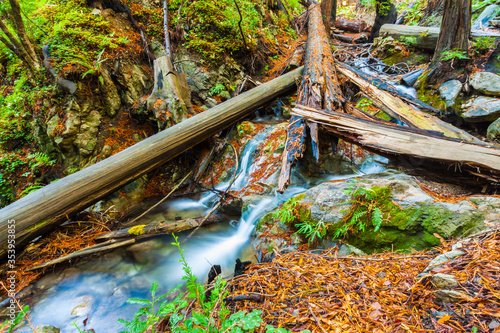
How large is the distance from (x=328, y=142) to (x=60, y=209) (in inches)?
188

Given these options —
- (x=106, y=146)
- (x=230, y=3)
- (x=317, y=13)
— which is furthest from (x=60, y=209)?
(x=317, y=13)

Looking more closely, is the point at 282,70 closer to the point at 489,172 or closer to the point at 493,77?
the point at 493,77

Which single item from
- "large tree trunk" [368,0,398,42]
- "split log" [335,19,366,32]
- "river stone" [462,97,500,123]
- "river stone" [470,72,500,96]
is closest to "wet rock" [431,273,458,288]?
"river stone" [462,97,500,123]

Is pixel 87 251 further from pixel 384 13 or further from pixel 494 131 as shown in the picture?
pixel 384 13

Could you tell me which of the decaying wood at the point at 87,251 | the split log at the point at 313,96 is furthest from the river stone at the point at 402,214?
the decaying wood at the point at 87,251

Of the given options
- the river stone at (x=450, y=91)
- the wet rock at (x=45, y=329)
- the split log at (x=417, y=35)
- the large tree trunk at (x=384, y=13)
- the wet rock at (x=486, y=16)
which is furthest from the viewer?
the large tree trunk at (x=384, y=13)

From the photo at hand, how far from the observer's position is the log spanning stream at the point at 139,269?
2674mm

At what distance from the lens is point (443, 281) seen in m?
1.42

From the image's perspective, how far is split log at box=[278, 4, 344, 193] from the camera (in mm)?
3648

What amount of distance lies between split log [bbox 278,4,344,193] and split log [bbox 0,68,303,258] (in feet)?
5.62

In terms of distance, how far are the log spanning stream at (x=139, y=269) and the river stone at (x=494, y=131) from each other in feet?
6.13

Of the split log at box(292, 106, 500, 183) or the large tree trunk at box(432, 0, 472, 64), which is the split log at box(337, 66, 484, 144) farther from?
the large tree trunk at box(432, 0, 472, 64)

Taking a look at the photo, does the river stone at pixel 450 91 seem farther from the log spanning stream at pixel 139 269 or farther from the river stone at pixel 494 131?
the log spanning stream at pixel 139 269

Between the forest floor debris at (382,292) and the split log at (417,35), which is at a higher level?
the split log at (417,35)
